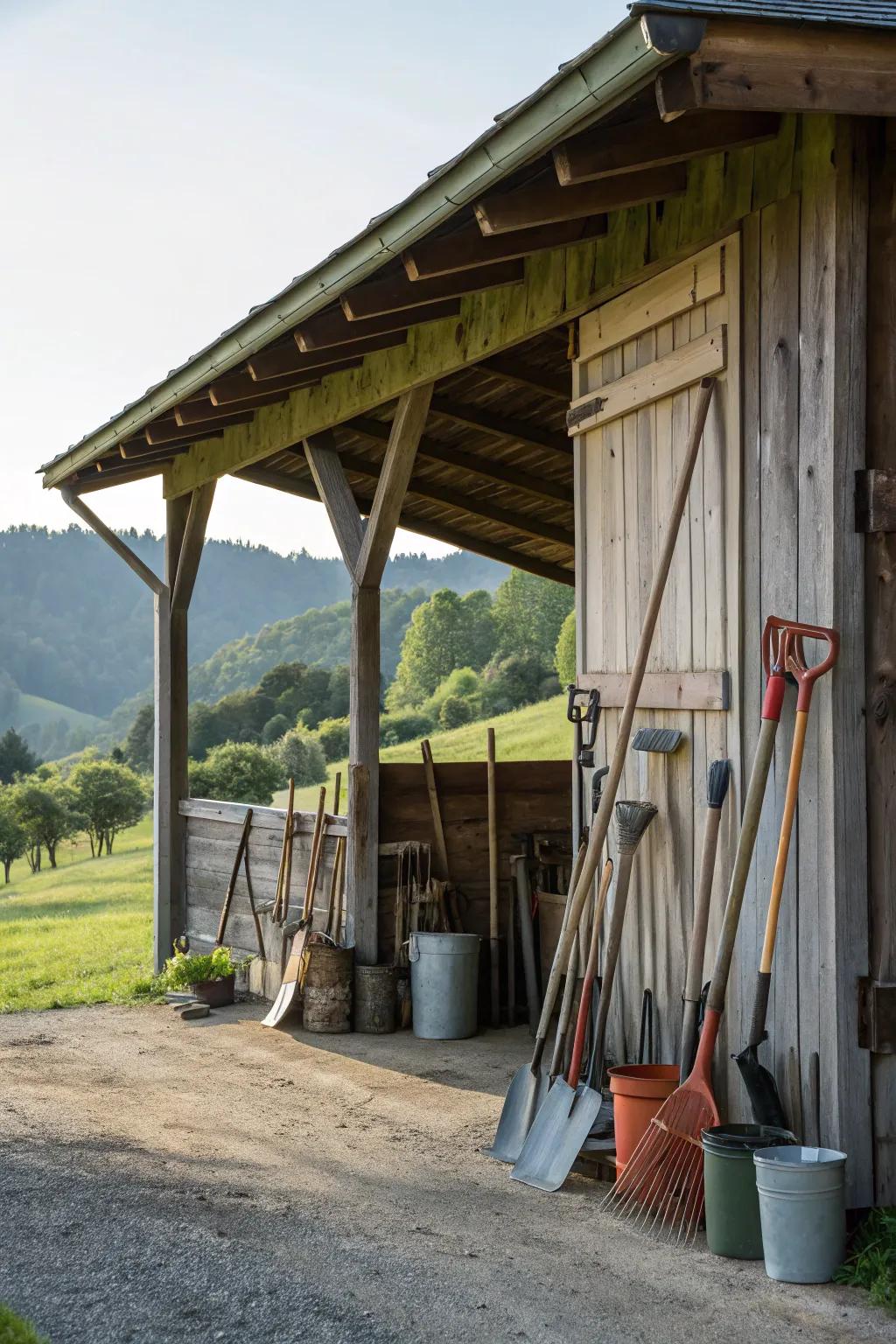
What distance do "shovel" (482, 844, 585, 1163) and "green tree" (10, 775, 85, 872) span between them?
2620 centimetres

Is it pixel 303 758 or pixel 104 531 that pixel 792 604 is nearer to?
pixel 104 531

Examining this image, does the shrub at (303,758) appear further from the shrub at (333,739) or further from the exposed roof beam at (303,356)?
the exposed roof beam at (303,356)

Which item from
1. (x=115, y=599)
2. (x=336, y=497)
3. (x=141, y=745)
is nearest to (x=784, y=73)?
(x=336, y=497)

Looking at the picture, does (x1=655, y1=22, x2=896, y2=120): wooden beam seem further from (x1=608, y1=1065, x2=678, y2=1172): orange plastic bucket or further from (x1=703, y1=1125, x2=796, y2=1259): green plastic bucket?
(x1=608, y1=1065, x2=678, y2=1172): orange plastic bucket

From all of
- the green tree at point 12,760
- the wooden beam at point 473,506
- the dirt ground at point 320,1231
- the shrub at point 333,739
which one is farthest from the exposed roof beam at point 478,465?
the green tree at point 12,760

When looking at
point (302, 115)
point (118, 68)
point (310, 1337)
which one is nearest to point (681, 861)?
point (310, 1337)

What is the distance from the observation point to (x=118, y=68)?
1065cm

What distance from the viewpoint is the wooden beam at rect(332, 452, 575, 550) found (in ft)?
27.2

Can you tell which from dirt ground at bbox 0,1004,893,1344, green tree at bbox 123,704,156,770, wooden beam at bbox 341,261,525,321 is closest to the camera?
dirt ground at bbox 0,1004,893,1344

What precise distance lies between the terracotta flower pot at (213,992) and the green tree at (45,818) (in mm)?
22602

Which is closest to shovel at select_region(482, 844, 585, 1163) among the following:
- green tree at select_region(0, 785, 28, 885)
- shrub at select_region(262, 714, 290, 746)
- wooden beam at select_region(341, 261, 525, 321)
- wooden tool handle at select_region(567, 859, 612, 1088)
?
wooden tool handle at select_region(567, 859, 612, 1088)

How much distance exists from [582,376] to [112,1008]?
4.86 metres

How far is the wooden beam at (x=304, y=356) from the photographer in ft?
19.5

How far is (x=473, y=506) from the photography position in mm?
8789
